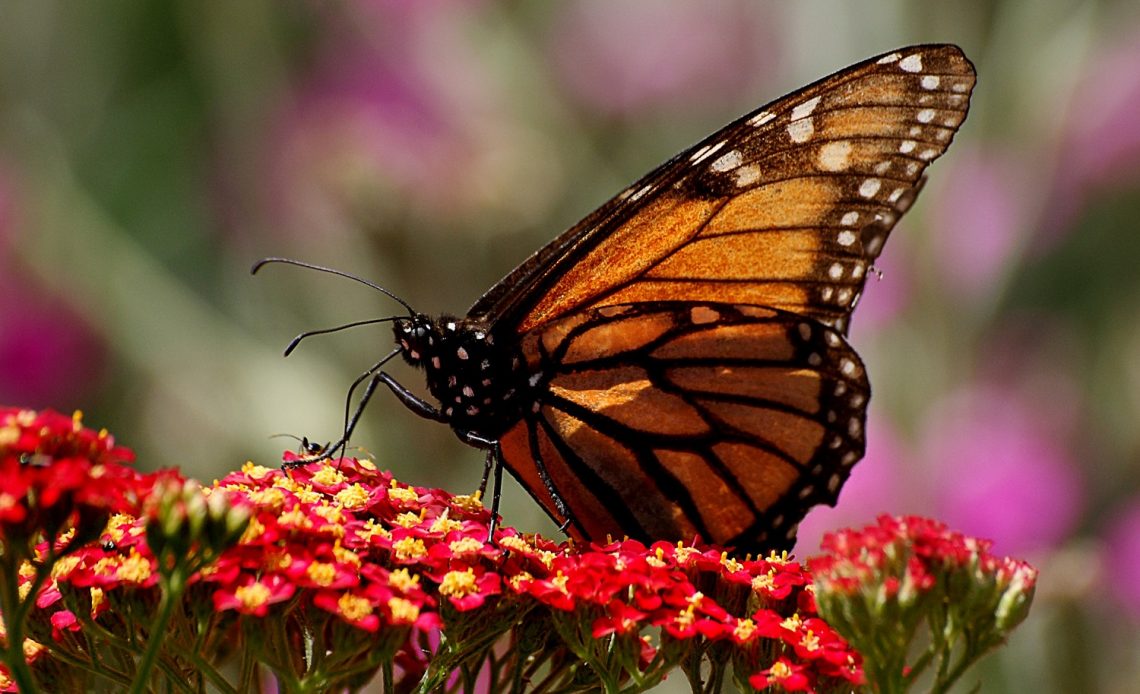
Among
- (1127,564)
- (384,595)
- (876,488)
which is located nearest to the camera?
(384,595)

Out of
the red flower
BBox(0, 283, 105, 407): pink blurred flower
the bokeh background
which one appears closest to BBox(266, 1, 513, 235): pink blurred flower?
the bokeh background

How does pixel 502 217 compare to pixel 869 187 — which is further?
pixel 502 217

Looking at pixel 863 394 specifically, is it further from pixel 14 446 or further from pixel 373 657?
pixel 14 446

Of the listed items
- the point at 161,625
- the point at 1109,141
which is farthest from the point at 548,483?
the point at 1109,141

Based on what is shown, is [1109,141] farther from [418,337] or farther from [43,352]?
[43,352]

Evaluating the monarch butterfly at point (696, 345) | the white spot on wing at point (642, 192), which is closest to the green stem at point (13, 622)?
the monarch butterfly at point (696, 345)

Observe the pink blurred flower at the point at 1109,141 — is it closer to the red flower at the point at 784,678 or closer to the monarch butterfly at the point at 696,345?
the monarch butterfly at the point at 696,345
